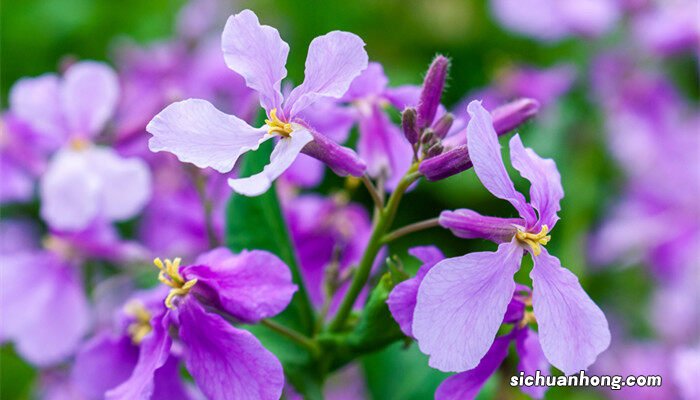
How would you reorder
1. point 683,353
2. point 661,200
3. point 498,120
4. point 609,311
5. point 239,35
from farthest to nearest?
point 661,200, point 609,311, point 683,353, point 498,120, point 239,35

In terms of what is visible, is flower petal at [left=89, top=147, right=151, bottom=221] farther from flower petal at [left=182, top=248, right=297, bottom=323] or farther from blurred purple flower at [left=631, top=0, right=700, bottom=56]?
blurred purple flower at [left=631, top=0, right=700, bottom=56]

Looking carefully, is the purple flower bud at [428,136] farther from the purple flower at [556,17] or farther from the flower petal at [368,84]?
the purple flower at [556,17]

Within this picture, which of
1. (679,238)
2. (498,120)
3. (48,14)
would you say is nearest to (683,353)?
(498,120)

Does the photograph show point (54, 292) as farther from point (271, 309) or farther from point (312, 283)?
point (271, 309)

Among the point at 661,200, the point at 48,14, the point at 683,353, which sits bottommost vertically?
the point at 661,200

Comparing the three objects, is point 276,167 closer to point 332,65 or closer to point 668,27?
point 332,65
